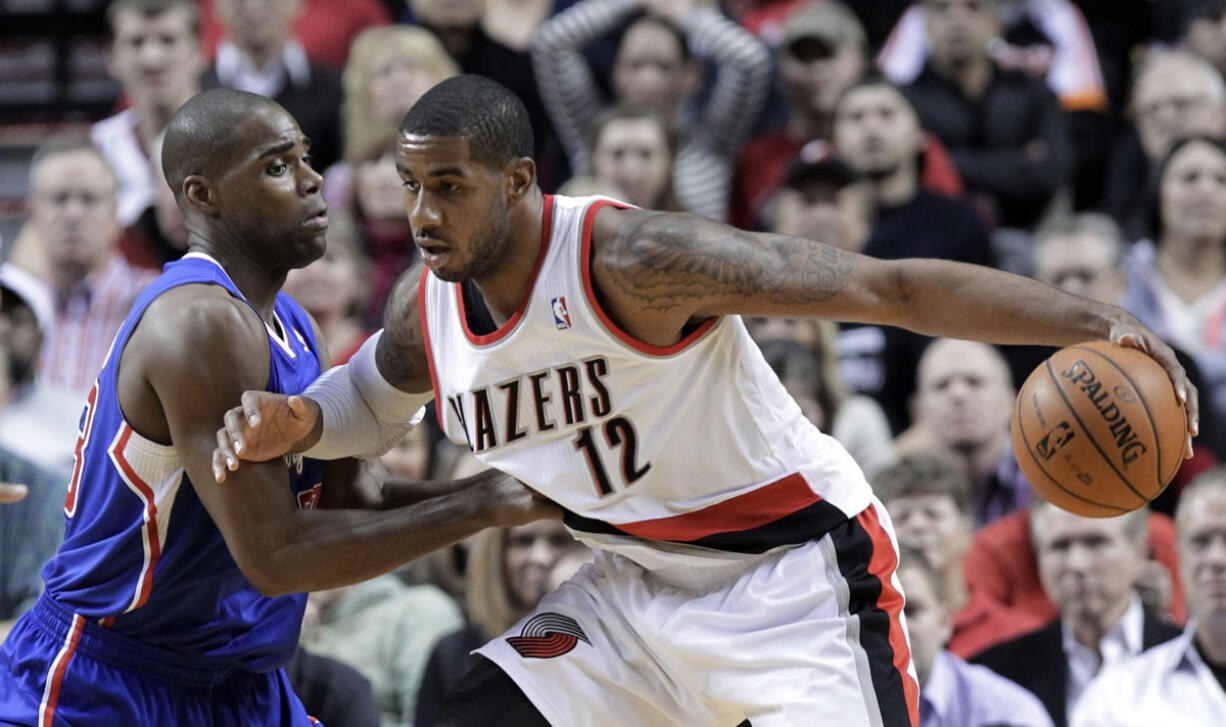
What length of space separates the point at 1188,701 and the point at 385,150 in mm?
4216

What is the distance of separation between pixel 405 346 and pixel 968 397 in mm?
2991

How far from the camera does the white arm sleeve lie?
12.5 feet

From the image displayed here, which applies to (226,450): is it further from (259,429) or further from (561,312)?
(561,312)

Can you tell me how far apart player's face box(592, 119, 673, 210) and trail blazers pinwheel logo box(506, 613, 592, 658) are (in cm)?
354

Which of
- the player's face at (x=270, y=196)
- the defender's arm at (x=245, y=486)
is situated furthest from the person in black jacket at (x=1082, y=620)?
the player's face at (x=270, y=196)

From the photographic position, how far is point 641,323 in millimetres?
3588

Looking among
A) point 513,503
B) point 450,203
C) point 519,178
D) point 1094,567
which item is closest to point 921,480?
point 1094,567

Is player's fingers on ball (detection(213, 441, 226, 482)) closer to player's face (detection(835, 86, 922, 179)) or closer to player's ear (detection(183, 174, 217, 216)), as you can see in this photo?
player's ear (detection(183, 174, 217, 216))

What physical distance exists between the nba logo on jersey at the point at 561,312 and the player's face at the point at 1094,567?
248 cm

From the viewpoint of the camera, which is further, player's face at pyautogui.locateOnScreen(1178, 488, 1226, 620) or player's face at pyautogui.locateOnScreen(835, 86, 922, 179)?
player's face at pyautogui.locateOnScreen(835, 86, 922, 179)

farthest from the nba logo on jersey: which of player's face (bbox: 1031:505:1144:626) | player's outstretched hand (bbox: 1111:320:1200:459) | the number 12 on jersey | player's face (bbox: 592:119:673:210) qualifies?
player's face (bbox: 592:119:673:210)

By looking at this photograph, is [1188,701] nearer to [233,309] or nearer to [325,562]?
[325,562]

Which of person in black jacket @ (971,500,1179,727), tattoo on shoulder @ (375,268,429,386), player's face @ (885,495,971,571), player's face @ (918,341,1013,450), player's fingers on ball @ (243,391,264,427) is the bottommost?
person in black jacket @ (971,500,1179,727)

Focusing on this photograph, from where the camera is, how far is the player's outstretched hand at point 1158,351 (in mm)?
3330
